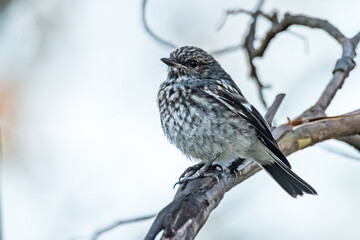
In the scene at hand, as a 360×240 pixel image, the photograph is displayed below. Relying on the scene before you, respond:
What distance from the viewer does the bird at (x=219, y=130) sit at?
5.17m

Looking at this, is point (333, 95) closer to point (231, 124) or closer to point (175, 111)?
point (231, 124)

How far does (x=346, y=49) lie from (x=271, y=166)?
Answer: 4.51 ft

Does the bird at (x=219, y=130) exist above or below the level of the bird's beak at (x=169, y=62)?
below

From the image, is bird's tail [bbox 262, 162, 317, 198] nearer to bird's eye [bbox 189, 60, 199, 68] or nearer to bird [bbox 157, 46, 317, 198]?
bird [bbox 157, 46, 317, 198]

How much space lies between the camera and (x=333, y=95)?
18.6 feet

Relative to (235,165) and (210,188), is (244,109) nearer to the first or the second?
(235,165)

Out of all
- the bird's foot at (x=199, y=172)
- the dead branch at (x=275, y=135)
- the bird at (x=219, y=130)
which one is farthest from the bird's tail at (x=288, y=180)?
the bird's foot at (x=199, y=172)

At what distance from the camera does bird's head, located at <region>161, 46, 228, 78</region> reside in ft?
19.2

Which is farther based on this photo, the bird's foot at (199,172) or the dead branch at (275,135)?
the bird's foot at (199,172)

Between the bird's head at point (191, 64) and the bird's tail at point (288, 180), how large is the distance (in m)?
1.09

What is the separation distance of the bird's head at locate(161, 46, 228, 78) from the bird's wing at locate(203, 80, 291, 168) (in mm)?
191

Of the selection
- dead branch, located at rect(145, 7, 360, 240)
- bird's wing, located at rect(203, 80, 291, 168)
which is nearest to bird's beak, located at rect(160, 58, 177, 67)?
bird's wing, located at rect(203, 80, 291, 168)

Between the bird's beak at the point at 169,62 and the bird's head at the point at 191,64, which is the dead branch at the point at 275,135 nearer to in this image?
the bird's head at the point at 191,64

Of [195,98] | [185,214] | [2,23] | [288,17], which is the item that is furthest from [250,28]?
[185,214]
